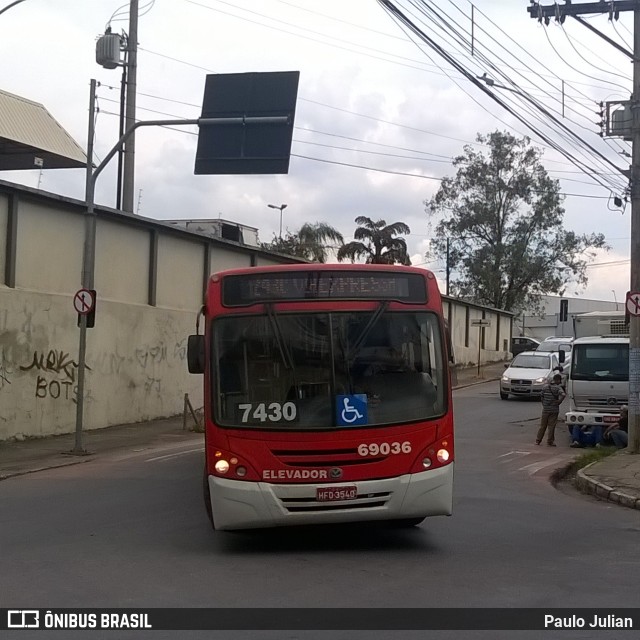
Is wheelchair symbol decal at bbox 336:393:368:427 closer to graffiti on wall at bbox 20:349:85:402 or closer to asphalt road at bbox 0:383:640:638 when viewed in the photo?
asphalt road at bbox 0:383:640:638

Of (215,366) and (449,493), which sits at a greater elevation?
(215,366)

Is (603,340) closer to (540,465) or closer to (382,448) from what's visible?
(540,465)

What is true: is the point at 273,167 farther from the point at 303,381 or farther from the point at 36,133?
the point at 36,133

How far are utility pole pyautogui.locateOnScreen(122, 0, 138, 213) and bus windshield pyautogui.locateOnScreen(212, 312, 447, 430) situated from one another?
19742 mm

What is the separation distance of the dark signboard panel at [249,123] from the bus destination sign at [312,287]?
9658 millimetres

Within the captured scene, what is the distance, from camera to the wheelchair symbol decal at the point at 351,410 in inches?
360

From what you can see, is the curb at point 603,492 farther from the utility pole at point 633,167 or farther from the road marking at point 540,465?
the utility pole at point 633,167

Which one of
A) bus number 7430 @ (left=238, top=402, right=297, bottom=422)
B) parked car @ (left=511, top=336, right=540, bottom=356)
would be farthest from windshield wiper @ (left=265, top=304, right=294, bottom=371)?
parked car @ (left=511, top=336, right=540, bottom=356)

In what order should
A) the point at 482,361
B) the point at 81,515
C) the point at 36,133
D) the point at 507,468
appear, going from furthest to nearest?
1. the point at 482,361
2. the point at 36,133
3. the point at 507,468
4. the point at 81,515

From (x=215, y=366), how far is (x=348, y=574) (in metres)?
2.44

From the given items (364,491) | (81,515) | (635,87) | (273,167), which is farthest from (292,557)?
(635,87)

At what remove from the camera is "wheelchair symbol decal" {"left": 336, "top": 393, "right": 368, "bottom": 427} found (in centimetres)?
914

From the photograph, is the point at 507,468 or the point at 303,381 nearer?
the point at 303,381

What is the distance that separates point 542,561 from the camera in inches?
351
